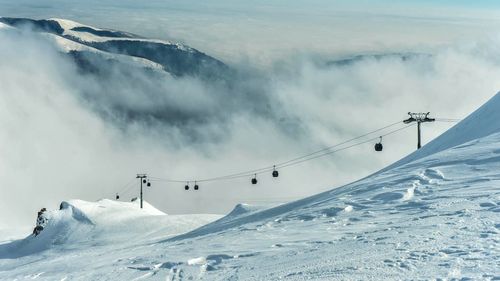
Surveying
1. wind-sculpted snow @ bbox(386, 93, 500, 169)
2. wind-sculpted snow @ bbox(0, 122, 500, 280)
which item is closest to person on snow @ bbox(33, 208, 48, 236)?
wind-sculpted snow @ bbox(0, 122, 500, 280)

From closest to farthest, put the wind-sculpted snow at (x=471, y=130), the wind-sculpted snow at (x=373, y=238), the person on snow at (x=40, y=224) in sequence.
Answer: the wind-sculpted snow at (x=373, y=238) → the wind-sculpted snow at (x=471, y=130) → the person on snow at (x=40, y=224)

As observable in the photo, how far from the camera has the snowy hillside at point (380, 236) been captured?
40.1 ft

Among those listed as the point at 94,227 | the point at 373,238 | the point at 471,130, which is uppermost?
the point at 471,130

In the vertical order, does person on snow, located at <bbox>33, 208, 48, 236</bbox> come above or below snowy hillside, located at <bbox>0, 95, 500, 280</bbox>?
below

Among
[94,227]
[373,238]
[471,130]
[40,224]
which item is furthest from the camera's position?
[40,224]

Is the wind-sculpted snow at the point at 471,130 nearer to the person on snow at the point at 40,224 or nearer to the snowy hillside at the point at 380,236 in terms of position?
the snowy hillside at the point at 380,236

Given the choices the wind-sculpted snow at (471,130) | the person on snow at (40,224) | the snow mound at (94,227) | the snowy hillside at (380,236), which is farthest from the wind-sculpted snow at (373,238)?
the person on snow at (40,224)

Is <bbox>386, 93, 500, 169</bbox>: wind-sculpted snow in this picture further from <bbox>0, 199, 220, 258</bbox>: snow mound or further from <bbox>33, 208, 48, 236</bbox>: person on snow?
<bbox>33, 208, 48, 236</bbox>: person on snow

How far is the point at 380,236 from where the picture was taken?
15023mm

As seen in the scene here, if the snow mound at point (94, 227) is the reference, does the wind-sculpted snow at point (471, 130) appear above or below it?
above

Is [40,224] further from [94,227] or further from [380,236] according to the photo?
[380,236]

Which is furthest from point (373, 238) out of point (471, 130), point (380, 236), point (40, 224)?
point (40, 224)

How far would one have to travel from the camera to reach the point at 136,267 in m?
18.6

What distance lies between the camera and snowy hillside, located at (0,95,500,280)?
12219mm
